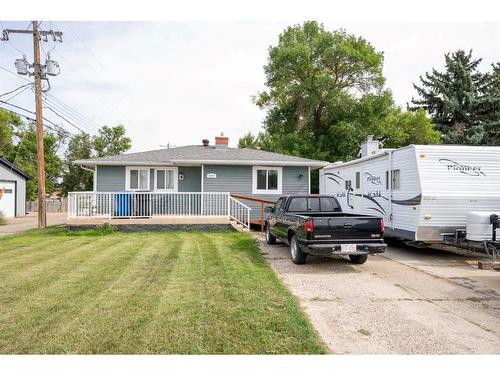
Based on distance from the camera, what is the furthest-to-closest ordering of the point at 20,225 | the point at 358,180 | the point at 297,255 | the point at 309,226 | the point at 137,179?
the point at 20,225 < the point at 137,179 < the point at 358,180 < the point at 297,255 < the point at 309,226

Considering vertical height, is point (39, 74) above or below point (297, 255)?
above

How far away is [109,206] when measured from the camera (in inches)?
594

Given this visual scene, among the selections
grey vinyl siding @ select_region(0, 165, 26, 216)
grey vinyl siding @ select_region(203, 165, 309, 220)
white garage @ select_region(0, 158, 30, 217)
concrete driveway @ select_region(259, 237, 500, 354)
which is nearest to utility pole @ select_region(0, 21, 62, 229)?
grey vinyl siding @ select_region(203, 165, 309, 220)

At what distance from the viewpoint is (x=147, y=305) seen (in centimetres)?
522

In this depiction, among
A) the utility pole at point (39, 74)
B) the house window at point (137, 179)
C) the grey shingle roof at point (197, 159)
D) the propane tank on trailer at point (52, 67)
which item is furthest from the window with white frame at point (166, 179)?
the propane tank on trailer at point (52, 67)

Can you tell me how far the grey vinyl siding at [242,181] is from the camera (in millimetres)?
17375

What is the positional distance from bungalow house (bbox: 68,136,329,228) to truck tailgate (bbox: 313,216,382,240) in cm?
767

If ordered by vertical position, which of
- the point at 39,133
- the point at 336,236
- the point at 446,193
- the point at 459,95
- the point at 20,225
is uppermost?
the point at 459,95

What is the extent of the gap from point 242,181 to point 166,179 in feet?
12.0

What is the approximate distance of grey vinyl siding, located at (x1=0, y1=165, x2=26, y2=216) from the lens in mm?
26009

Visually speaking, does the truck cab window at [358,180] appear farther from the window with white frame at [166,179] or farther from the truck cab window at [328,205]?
the window with white frame at [166,179]

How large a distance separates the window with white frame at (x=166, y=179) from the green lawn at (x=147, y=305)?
321 inches

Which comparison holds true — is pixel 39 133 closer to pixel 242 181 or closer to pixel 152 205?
pixel 152 205

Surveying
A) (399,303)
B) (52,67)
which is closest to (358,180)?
(399,303)
